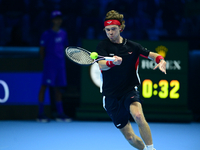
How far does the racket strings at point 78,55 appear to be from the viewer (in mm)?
3521

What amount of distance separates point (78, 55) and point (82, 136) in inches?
82.2

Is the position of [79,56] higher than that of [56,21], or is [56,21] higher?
[56,21]

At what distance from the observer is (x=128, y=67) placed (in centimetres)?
361

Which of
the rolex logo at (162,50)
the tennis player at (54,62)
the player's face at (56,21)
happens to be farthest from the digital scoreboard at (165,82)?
the player's face at (56,21)

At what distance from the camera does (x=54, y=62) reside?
259 inches

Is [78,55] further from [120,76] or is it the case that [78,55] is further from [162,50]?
[162,50]

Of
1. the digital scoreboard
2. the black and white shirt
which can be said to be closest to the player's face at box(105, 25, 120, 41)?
the black and white shirt

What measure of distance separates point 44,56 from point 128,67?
11.1ft

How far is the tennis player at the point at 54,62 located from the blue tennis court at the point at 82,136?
1.41ft

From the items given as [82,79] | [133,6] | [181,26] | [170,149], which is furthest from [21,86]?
[181,26]

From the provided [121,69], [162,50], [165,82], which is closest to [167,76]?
[165,82]

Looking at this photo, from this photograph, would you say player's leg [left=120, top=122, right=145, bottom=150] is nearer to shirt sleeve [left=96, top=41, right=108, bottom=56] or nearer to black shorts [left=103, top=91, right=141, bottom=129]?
black shorts [left=103, top=91, right=141, bottom=129]

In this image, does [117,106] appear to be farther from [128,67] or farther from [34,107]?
[34,107]

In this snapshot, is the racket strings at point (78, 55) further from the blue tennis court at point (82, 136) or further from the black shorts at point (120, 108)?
the blue tennis court at point (82, 136)
